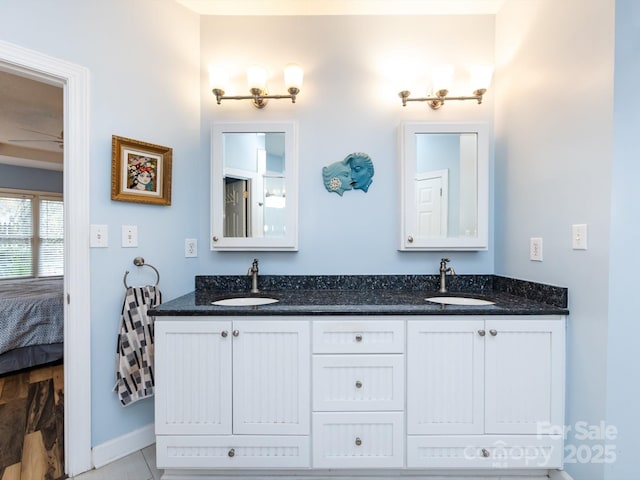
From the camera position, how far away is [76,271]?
4.75ft

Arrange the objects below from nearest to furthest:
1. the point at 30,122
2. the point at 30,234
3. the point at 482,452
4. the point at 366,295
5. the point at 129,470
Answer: the point at 482,452, the point at 129,470, the point at 366,295, the point at 30,122, the point at 30,234

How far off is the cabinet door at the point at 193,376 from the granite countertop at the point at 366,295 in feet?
0.30

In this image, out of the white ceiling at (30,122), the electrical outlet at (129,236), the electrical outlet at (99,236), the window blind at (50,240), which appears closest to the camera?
the electrical outlet at (99,236)

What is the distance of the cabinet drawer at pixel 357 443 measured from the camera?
1381 millimetres

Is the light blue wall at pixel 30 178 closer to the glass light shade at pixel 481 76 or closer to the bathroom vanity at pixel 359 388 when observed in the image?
the bathroom vanity at pixel 359 388

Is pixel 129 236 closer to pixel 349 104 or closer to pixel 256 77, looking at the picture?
pixel 256 77

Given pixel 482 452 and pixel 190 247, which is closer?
pixel 482 452

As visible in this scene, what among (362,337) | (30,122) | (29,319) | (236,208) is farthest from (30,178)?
(362,337)

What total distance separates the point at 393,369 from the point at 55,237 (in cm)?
557

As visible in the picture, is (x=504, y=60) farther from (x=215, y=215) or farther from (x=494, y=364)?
(x=215, y=215)

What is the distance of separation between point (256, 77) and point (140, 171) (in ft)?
2.76

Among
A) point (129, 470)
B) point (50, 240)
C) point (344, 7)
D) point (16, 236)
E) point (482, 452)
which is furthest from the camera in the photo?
point (50, 240)

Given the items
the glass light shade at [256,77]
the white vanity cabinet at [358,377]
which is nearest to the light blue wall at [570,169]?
the white vanity cabinet at [358,377]

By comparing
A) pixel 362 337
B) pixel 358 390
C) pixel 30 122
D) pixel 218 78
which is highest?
pixel 30 122
